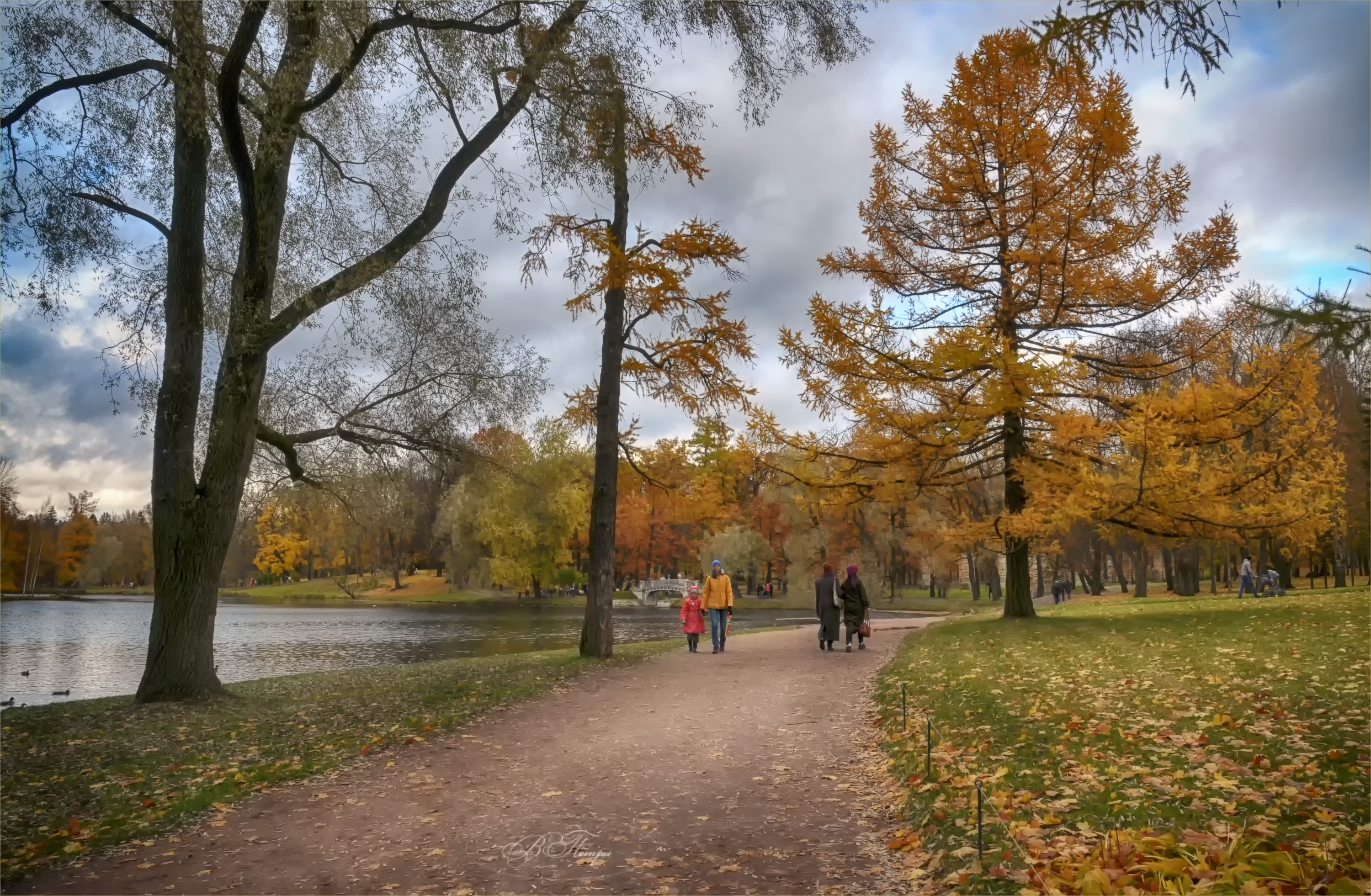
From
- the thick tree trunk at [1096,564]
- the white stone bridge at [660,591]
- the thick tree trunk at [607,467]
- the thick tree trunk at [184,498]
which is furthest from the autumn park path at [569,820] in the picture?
the white stone bridge at [660,591]

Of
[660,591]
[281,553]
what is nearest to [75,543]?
[281,553]

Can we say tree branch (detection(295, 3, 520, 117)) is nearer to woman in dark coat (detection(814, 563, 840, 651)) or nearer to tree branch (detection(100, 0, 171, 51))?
tree branch (detection(100, 0, 171, 51))

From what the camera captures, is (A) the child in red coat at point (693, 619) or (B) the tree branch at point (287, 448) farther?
A: (A) the child in red coat at point (693, 619)

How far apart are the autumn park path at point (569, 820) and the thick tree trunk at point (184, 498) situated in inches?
176

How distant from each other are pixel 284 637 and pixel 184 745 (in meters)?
23.8

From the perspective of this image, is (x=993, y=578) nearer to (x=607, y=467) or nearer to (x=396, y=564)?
(x=607, y=467)

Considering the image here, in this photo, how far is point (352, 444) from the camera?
13.9 metres

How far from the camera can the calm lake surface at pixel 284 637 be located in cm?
1945

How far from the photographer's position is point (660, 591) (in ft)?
199

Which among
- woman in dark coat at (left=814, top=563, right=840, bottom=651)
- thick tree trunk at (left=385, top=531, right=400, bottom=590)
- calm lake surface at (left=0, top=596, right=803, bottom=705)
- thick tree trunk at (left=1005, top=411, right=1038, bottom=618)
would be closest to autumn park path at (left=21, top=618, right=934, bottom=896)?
woman in dark coat at (left=814, top=563, right=840, bottom=651)

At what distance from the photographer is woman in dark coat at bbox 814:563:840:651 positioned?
16094 millimetres

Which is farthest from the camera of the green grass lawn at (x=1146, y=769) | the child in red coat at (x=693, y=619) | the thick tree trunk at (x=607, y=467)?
the child in red coat at (x=693, y=619)

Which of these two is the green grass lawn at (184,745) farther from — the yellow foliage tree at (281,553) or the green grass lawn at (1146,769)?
the yellow foliage tree at (281,553)

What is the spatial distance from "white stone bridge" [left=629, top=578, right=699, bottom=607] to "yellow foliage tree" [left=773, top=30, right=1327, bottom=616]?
40.9 meters
